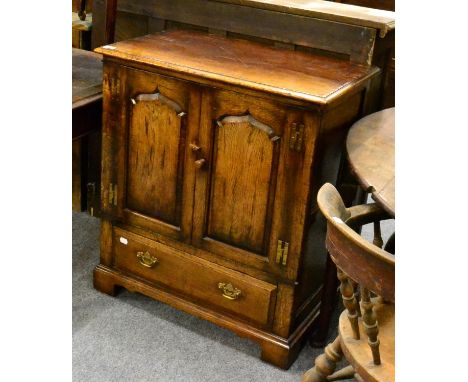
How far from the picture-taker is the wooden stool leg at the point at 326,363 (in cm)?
181

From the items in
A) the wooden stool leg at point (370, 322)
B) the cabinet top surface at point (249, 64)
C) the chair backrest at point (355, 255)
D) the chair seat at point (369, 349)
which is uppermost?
the cabinet top surface at point (249, 64)

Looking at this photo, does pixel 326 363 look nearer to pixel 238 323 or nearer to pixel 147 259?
pixel 238 323

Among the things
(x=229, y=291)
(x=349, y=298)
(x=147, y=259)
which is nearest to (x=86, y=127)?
(x=147, y=259)

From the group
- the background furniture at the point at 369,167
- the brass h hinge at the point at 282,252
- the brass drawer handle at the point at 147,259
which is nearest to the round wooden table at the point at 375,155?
the background furniture at the point at 369,167

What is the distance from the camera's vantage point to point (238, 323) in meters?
2.15

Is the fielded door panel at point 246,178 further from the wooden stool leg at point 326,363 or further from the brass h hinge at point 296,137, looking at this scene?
the wooden stool leg at point 326,363

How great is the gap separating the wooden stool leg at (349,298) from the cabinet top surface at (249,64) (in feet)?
1.84

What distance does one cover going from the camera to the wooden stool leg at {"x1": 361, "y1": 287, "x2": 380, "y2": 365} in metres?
1.29

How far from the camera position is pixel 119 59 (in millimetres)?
2031

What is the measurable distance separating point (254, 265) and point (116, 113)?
71cm

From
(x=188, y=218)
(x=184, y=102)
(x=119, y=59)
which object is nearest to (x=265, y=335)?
(x=188, y=218)
